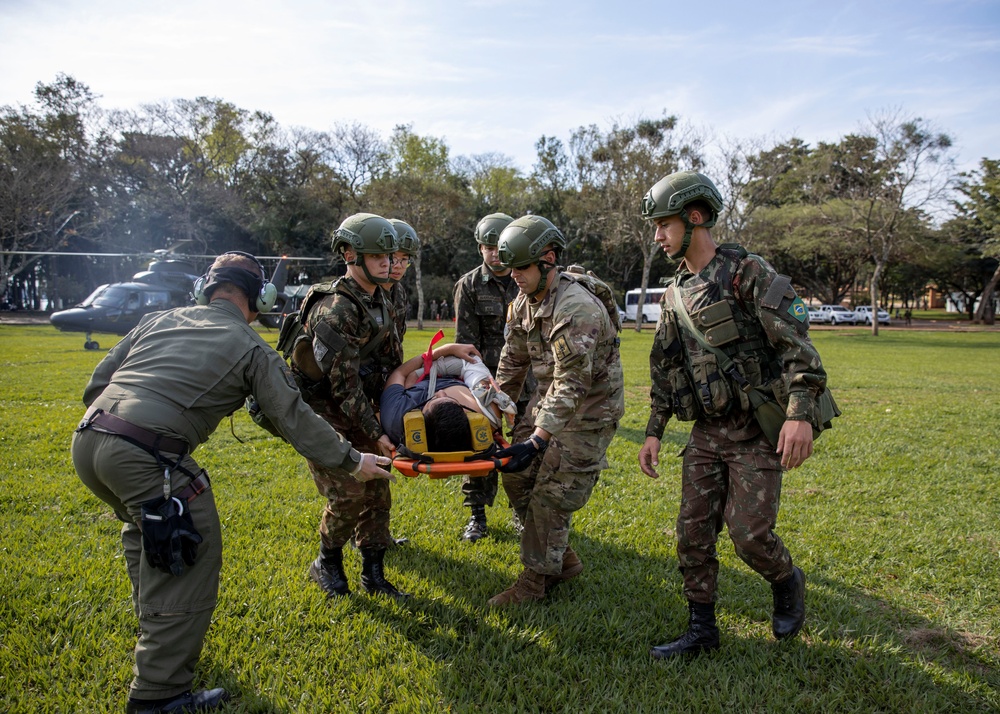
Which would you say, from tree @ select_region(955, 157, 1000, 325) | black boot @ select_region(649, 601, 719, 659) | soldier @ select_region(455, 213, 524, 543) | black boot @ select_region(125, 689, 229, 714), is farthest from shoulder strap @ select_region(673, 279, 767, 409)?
tree @ select_region(955, 157, 1000, 325)

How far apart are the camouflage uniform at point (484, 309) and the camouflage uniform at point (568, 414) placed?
185 cm

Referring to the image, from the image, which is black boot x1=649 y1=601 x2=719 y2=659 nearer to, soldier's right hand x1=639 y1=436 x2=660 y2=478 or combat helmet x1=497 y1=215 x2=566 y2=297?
soldier's right hand x1=639 y1=436 x2=660 y2=478

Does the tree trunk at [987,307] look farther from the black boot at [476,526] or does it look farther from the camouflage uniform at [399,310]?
the camouflage uniform at [399,310]

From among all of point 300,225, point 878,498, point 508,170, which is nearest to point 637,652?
point 878,498

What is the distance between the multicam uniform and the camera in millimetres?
3137

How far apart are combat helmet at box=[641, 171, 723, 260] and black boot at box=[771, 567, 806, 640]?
2069 millimetres

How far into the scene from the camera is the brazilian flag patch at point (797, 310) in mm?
3580

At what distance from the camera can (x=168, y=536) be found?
3.05m

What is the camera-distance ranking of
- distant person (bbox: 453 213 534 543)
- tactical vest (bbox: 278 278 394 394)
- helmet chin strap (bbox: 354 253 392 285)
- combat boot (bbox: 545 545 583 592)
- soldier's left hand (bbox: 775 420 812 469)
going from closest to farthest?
soldier's left hand (bbox: 775 420 812 469)
tactical vest (bbox: 278 278 394 394)
helmet chin strap (bbox: 354 253 392 285)
combat boot (bbox: 545 545 583 592)
distant person (bbox: 453 213 534 543)

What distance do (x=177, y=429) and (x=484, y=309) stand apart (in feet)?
12.0

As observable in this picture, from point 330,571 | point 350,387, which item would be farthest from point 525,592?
point 350,387

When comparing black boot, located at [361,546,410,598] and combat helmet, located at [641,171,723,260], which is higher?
combat helmet, located at [641,171,723,260]

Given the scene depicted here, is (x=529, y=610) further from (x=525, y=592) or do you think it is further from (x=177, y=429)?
(x=177, y=429)

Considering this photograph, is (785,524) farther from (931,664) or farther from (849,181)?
(849,181)
